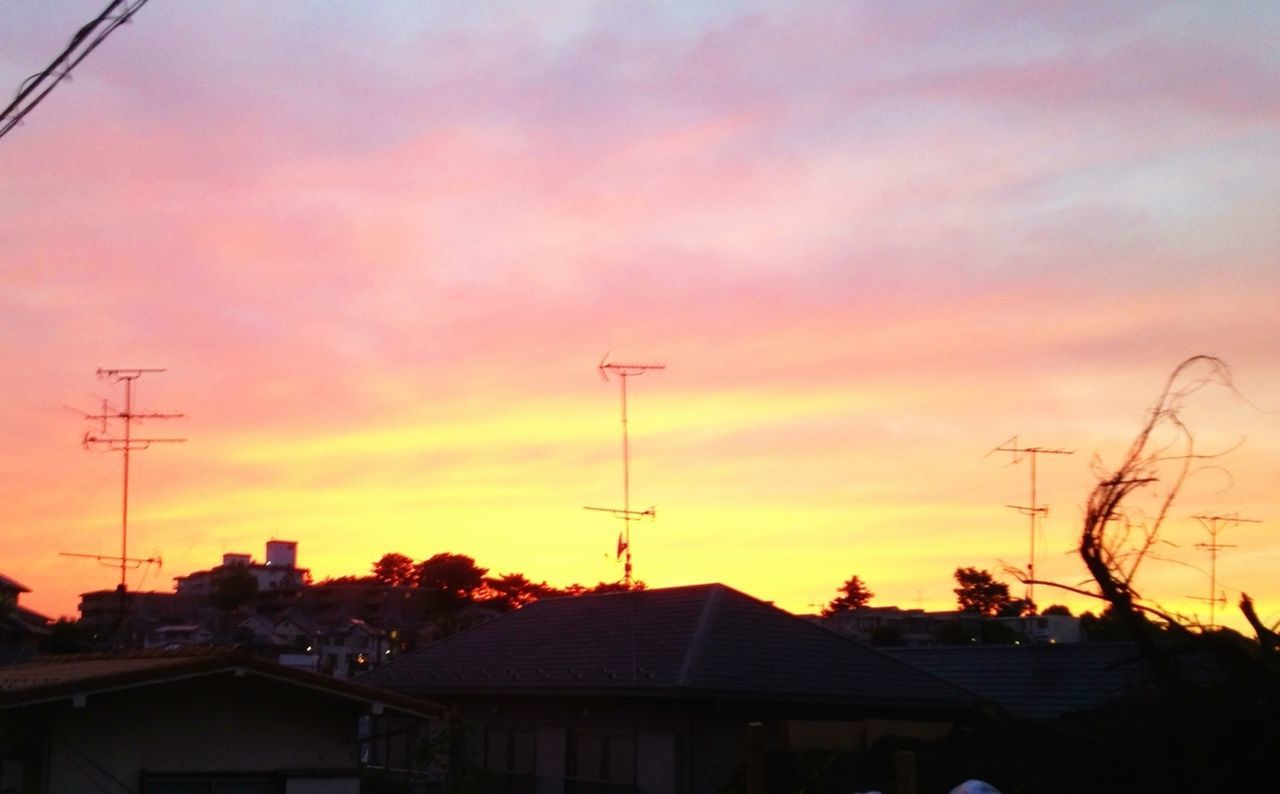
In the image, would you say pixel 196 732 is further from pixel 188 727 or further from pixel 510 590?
pixel 510 590

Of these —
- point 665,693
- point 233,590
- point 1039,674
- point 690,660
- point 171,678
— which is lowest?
point 665,693

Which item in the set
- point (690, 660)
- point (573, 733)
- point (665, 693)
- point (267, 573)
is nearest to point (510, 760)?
point (573, 733)

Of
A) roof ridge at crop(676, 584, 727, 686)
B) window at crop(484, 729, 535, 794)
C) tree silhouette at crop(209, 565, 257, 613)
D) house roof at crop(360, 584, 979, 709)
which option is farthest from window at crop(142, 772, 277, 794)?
tree silhouette at crop(209, 565, 257, 613)

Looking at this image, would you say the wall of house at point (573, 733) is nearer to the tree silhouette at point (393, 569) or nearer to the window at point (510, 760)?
the window at point (510, 760)

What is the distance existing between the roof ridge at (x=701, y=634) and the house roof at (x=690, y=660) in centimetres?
2

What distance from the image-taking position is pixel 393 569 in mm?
108562

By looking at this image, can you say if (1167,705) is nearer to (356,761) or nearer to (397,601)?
(356,761)

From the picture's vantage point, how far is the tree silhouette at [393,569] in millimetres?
103569

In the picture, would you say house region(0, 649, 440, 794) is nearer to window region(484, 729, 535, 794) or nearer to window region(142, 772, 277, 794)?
window region(142, 772, 277, 794)

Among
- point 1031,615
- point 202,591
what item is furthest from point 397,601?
point 1031,615

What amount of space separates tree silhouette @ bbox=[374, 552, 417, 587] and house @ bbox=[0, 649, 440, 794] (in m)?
86.6

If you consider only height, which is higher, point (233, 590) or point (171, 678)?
point (233, 590)

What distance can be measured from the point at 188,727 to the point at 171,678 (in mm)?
1084

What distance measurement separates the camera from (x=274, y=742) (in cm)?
1570
